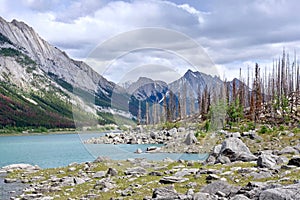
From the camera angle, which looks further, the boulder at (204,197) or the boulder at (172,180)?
the boulder at (172,180)

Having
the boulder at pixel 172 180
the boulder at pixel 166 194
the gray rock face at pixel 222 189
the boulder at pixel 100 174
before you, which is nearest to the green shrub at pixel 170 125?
the boulder at pixel 100 174

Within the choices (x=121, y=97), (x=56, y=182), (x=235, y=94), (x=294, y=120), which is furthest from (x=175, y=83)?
(x=235, y=94)

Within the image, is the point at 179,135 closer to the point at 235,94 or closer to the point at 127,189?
the point at 235,94

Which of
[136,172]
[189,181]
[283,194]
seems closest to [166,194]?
[189,181]

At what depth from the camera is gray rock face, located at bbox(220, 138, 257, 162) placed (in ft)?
108

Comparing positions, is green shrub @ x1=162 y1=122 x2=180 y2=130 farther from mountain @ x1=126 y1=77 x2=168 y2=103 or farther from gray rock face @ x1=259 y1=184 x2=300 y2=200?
gray rock face @ x1=259 y1=184 x2=300 y2=200

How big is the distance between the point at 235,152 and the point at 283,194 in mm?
19057

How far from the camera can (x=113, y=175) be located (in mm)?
32656

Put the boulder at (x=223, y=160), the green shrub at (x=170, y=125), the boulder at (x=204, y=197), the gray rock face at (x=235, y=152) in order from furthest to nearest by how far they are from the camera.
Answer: the green shrub at (x=170, y=125) → the gray rock face at (x=235, y=152) → the boulder at (x=223, y=160) → the boulder at (x=204, y=197)

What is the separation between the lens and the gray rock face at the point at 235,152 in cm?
3287

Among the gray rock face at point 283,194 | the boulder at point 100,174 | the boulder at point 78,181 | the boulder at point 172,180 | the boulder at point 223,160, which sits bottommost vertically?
the boulder at point 78,181

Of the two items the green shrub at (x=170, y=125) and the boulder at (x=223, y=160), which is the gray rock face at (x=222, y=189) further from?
the green shrub at (x=170, y=125)

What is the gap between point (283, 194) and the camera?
51.1 feet

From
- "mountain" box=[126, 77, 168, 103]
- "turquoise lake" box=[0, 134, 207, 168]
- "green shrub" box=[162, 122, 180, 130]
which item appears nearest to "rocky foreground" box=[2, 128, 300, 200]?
"mountain" box=[126, 77, 168, 103]
